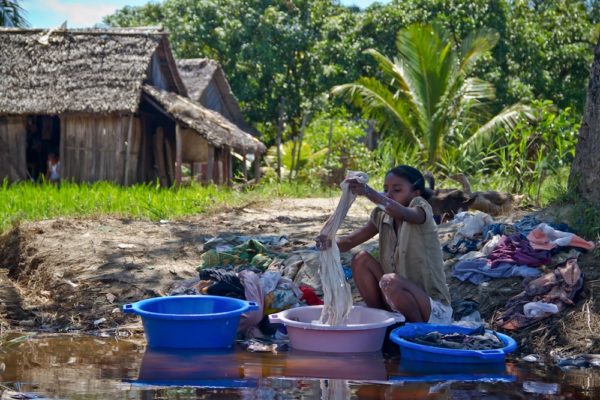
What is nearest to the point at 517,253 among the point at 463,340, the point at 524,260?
the point at 524,260

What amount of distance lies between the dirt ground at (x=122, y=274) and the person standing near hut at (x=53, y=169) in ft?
27.0

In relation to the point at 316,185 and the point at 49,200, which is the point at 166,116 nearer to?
the point at 316,185

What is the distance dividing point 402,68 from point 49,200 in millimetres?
7369

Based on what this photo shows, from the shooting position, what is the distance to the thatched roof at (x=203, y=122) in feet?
53.5

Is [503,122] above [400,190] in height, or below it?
above

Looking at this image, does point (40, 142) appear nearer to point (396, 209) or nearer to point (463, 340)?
point (396, 209)

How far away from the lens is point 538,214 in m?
7.53

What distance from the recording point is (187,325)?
204 inches

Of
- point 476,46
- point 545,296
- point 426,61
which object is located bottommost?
point 545,296

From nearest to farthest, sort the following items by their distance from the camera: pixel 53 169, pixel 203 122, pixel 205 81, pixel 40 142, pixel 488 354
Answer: pixel 488 354 < pixel 203 122 < pixel 53 169 < pixel 40 142 < pixel 205 81

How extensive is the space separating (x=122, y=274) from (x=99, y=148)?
1003 cm

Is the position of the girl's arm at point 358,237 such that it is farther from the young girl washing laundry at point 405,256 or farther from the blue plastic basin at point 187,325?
the blue plastic basin at point 187,325

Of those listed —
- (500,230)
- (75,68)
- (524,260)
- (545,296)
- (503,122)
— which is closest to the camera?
(545,296)

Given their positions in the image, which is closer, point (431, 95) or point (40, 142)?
point (431, 95)
